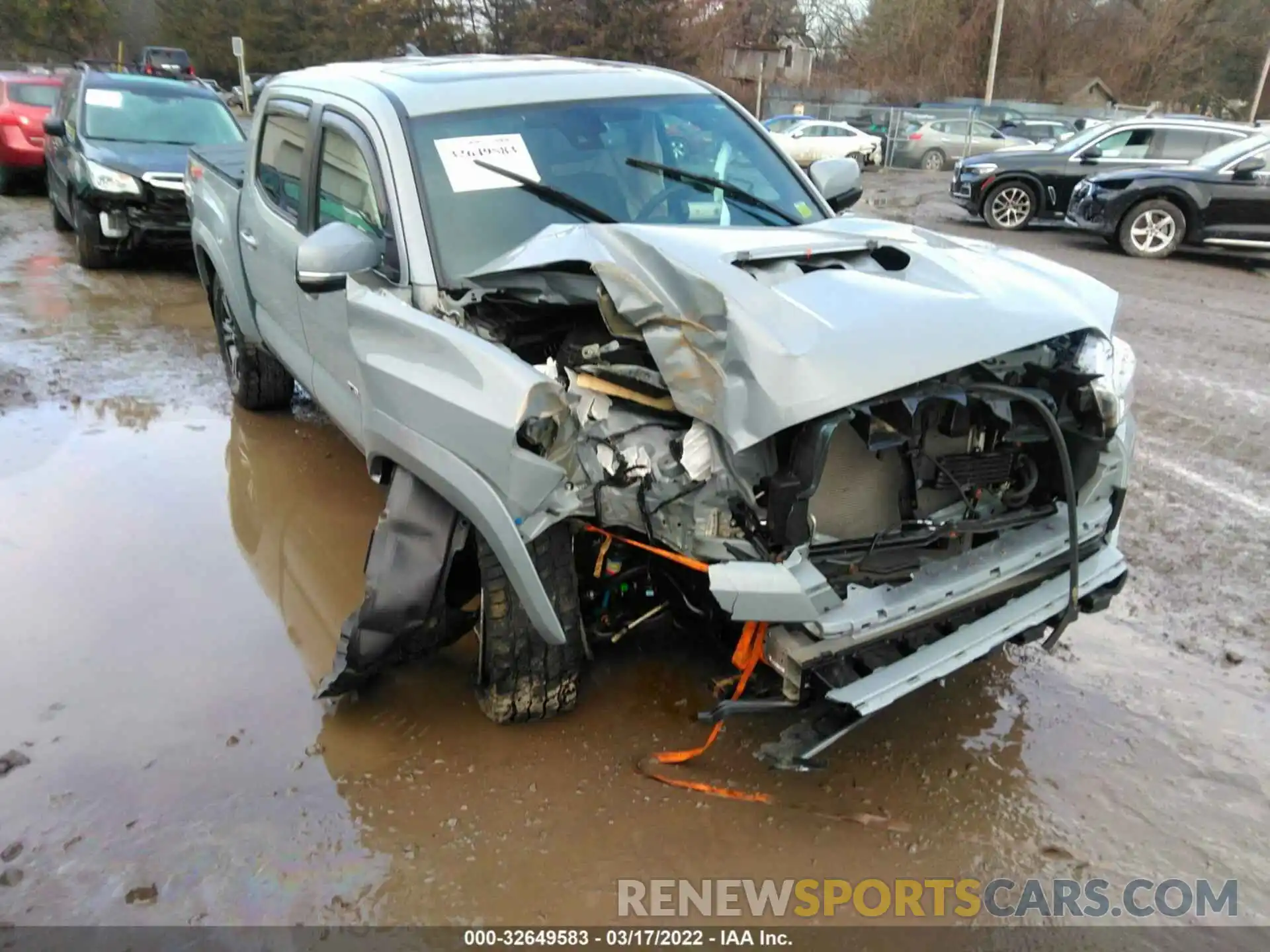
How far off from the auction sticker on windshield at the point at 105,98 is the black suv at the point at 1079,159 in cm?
1155

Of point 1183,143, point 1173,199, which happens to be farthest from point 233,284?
point 1183,143

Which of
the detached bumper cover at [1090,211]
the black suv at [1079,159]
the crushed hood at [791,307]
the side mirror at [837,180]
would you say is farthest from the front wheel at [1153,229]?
the crushed hood at [791,307]

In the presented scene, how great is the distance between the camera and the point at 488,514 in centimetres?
266

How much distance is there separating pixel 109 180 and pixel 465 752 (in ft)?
26.7

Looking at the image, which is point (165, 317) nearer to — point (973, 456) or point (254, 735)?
point (254, 735)

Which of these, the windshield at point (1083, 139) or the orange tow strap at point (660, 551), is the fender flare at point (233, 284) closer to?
the orange tow strap at point (660, 551)

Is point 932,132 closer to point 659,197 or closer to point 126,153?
point 126,153

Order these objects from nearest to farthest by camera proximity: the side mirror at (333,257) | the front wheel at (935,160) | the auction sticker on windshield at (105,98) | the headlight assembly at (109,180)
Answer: the side mirror at (333,257)
the headlight assembly at (109,180)
the auction sticker on windshield at (105,98)
the front wheel at (935,160)

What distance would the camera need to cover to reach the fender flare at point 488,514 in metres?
2.62

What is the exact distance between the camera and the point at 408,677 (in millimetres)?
3365

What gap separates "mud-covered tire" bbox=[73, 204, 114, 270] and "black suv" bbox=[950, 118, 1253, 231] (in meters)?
11.8

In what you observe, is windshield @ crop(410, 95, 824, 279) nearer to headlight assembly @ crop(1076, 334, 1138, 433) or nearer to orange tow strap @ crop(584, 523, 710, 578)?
orange tow strap @ crop(584, 523, 710, 578)

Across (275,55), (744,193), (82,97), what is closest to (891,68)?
(275,55)

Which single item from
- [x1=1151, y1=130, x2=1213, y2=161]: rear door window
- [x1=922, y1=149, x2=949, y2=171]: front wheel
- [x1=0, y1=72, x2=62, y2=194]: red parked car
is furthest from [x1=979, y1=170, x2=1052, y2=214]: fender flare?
[x1=0, y1=72, x2=62, y2=194]: red parked car
